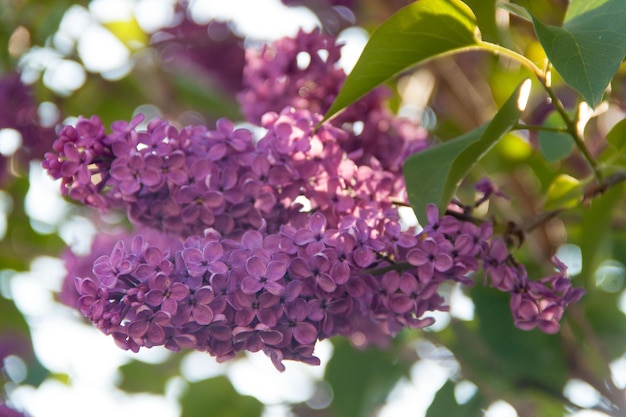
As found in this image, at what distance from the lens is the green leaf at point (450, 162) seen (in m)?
0.92

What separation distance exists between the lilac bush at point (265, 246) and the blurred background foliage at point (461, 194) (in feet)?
0.91

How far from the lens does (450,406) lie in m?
1.49

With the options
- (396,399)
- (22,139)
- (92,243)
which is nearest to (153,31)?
(22,139)

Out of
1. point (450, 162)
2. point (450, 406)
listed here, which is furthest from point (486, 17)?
point (450, 406)

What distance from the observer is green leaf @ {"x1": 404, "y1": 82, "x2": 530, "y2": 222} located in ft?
3.03

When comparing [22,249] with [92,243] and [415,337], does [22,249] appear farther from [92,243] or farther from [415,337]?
[415,337]

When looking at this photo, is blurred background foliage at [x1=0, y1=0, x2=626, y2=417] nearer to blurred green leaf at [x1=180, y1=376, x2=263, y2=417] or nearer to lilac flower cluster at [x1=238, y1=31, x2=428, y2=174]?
blurred green leaf at [x1=180, y1=376, x2=263, y2=417]

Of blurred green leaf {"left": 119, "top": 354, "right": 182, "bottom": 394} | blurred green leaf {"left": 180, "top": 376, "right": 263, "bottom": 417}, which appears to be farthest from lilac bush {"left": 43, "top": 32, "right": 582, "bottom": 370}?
blurred green leaf {"left": 119, "top": 354, "right": 182, "bottom": 394}

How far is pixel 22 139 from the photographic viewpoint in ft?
5.72

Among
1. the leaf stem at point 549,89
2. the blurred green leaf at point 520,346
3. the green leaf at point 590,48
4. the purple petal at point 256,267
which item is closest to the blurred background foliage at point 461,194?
the blurred green leaf at point 520,346

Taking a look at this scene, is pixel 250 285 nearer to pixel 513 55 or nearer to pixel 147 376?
pixel 513 55

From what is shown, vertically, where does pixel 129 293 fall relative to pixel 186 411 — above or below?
above

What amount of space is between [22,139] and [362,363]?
0.81 metres

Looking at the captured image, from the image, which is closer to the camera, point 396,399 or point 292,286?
point 292,286
